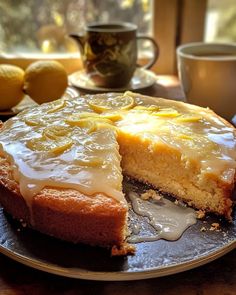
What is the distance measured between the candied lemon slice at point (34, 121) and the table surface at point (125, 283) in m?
0.44

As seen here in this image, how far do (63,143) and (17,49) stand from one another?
1181mm

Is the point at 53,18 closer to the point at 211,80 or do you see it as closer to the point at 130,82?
the point at 130,82

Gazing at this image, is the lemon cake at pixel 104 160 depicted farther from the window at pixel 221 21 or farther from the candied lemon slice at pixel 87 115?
the window at pixel 221 21

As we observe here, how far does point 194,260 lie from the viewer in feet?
2.83

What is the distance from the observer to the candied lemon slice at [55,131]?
1.14m

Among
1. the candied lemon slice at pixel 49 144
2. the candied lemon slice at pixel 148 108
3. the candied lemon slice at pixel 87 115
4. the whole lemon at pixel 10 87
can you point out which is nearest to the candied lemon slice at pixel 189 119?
the candied lemon slice at pixel 148 108

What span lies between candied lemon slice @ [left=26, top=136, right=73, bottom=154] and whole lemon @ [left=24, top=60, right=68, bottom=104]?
0.51m

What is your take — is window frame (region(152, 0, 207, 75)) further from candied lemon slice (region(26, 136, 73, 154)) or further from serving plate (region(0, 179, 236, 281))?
serving plate (region(0, 179, 236, 281))

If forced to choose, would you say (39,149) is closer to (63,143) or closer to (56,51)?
(63,143)

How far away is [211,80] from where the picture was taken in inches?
61.3

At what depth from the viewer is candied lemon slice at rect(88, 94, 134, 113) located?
4.46 feet

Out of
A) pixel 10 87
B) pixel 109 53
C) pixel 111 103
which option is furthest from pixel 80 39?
pixel 111 103

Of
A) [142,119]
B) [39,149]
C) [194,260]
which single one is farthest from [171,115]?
[194,260]

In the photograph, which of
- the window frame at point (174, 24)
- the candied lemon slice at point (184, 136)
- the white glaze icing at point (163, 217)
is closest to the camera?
the white glaze icing at point (163, 217)
